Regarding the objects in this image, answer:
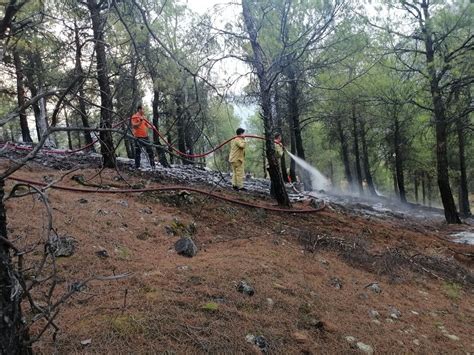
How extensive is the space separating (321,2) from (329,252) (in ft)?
18.4

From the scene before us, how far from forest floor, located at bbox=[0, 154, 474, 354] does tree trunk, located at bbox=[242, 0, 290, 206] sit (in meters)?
1.50

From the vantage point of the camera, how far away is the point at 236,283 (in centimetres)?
394

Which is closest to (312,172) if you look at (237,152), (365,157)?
(365,157)

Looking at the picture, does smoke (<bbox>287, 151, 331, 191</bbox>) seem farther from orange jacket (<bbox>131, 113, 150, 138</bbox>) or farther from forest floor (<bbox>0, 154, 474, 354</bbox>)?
forest floor (<bbox>0, 154, 474, 354</bbox>)

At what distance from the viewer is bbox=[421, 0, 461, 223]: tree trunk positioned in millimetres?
12125

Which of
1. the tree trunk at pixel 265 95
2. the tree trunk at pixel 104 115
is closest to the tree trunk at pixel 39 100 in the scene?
the tree trunk at pixel 104 115

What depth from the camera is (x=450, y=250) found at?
26.0ft

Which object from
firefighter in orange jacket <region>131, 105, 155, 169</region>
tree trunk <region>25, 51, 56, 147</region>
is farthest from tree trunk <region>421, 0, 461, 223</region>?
tree trunk <region>25, 51, 56, 147</region>

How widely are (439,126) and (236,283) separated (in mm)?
12132

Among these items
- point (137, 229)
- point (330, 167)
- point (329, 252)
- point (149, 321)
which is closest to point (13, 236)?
point (137, 229)

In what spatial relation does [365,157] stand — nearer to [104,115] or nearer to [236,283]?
[236,283]

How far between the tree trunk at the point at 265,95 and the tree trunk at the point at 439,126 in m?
6.24

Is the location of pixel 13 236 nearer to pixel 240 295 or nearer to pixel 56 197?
pixel 56 197

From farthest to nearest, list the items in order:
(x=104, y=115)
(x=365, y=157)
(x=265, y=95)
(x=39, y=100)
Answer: (x=365, y=157)
(x=265, y=95)
(x=104, y=115)
(x=39, y=100)
